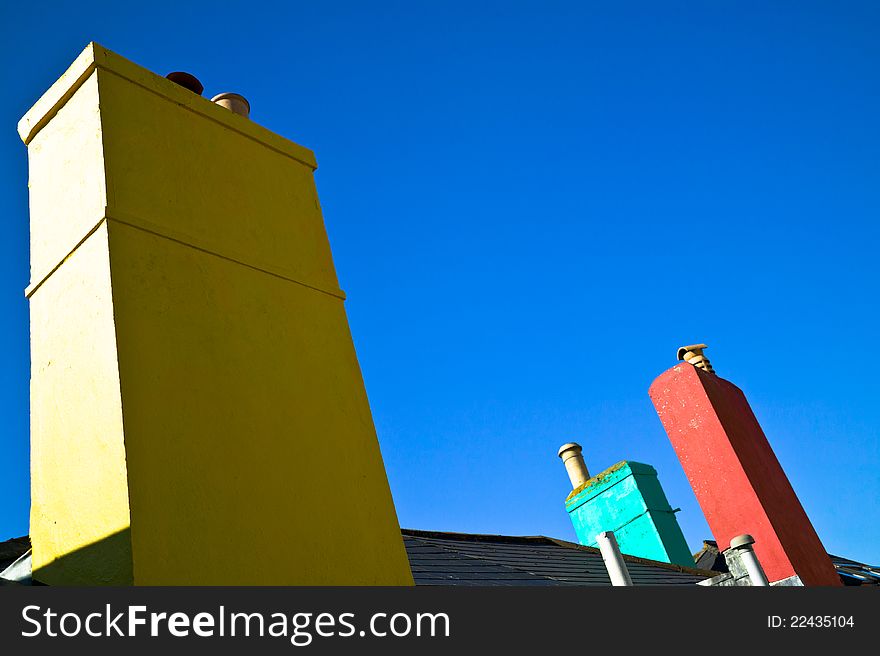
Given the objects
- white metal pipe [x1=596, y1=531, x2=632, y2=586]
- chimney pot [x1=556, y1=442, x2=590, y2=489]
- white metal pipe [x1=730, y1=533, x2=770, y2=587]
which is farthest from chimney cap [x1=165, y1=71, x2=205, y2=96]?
chimney pot [x1=556, y1=442, x2=590, y2=489]

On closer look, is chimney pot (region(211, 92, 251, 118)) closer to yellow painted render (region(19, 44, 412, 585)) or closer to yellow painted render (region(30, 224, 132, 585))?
yellow painted render (region(19, 44, 412, 585))

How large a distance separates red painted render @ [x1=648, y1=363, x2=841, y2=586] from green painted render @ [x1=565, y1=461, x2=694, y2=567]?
3.83 metres

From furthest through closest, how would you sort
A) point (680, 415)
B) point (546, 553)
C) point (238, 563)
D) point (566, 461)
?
1. point (566, 461)
2. point (546, 553)
3. point (680, 415)
4. point (238, 563)

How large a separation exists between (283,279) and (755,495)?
407 centimetres

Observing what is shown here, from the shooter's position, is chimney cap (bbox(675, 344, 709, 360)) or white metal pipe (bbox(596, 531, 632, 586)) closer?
white metal pipe (bbox(596, 531, 632, 586))

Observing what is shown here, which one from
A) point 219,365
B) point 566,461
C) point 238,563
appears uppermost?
point 566,461

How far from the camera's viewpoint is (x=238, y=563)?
2324 millimetres

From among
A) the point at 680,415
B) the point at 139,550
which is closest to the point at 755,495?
the point at 680,415

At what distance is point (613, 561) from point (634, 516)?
21.4 feet

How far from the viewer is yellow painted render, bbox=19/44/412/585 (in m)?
2.31

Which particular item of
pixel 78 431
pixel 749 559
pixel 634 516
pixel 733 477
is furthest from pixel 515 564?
pixel 78 431

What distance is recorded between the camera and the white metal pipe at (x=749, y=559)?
15.9 ft

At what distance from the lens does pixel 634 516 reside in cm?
1045

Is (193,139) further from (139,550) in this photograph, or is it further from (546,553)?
(546,553)
